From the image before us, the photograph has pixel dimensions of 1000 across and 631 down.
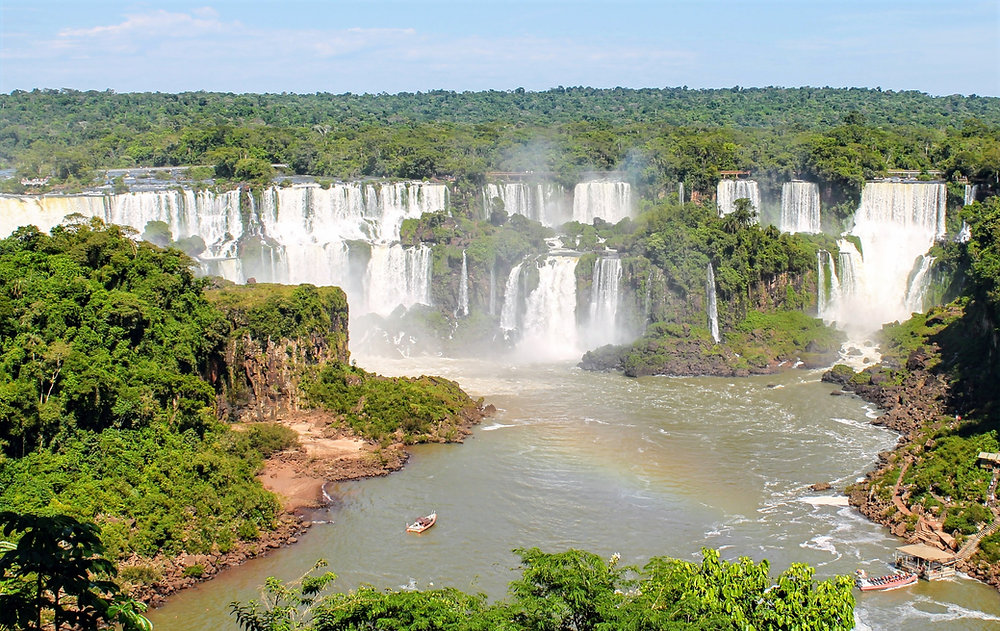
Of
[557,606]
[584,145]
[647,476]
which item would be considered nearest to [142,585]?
[557,606]

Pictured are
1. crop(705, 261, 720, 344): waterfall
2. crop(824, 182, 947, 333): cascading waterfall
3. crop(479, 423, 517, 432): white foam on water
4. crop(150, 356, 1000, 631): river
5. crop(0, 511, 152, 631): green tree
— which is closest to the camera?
crop(0, 511, 152, 631): green tree

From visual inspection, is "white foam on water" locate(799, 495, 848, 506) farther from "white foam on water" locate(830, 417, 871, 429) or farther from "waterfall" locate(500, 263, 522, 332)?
"waterfall" locate(500, 263, 522, 332)

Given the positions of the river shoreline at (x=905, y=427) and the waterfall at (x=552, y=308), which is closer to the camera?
the river shoreline at (x=905, y=427)

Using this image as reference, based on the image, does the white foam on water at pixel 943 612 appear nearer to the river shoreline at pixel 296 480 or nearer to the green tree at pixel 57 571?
the river shoreline at pixel 296 480

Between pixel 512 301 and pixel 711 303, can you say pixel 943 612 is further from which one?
pixel 512 301

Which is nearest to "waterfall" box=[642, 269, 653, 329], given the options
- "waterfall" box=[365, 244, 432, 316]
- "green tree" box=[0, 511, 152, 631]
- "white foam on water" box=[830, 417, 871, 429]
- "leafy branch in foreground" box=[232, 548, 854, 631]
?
"waterfall" box=[365, 244, 432, 316]

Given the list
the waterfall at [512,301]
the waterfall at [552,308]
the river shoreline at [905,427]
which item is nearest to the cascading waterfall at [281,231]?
the waterfall at [512,301]
